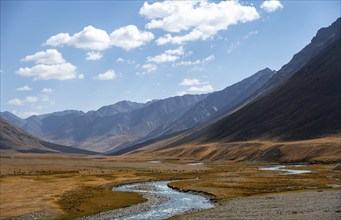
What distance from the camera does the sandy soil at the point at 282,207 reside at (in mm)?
42875

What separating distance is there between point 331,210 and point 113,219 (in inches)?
978

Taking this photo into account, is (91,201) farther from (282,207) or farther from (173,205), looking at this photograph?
(282,207)

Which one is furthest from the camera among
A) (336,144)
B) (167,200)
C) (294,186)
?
(336,144)

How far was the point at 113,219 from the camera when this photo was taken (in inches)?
1853

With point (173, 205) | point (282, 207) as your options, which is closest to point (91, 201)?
point (173, 205)

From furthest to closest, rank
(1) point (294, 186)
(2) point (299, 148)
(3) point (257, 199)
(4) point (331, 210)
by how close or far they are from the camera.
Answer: (2) point (299, 148) < (1) point (294, 186) < (3) point (257, 199) < (4) point (331, 210)

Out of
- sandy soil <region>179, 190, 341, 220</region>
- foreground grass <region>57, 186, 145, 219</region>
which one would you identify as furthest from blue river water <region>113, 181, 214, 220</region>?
foreground grass <region>57, 186, 145, 219</region>

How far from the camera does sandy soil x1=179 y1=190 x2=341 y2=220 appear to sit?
141 feet

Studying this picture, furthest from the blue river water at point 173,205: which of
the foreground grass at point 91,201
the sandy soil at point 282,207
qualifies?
the foreground grass at point 91,201

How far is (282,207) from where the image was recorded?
48.8 m

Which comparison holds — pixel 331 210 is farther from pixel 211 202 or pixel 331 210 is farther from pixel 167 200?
pixel 167 200

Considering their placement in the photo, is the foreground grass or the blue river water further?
the foreground grass

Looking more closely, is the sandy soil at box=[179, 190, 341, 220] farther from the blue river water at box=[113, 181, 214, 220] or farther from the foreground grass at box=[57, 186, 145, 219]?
the foreground grass at box=[57, 186, 145, 219]

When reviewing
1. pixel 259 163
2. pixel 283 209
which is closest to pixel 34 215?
pixel 283 209
